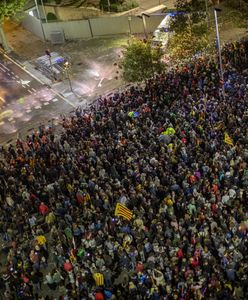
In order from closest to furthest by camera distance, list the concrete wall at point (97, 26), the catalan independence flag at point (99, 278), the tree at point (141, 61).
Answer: the catalan independence flag at point (99, 278), the tree at point (141, 61), the concrete wall at point (97, 26)

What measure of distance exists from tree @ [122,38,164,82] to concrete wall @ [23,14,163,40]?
1038 centimetres

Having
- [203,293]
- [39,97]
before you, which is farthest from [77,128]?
[203,293]

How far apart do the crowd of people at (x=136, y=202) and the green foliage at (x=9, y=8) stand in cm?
1777

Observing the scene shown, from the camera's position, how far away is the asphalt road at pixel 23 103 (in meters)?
36.9

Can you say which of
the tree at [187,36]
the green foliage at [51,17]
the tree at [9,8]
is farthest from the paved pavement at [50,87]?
the green foliage at [51,17]

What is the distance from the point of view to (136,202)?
22750 millimetres

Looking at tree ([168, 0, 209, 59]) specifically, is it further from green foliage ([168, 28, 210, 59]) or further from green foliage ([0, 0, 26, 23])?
green foliage ([0, 0, 26, 23])

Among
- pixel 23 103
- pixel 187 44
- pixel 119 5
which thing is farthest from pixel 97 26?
pixel 187 44

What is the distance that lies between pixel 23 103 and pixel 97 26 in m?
12.1

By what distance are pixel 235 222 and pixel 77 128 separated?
1263 centimetres

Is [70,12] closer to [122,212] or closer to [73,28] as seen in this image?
[73,28]

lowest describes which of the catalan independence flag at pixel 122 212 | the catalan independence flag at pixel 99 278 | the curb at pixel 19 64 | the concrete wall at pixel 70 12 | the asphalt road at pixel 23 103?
the asphalt road at pixel 23 103

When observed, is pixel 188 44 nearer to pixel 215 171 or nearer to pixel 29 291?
pixel 215 171

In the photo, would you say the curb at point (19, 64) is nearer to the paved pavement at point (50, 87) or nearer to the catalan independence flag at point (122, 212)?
the paved pavement at point (50, 87)
